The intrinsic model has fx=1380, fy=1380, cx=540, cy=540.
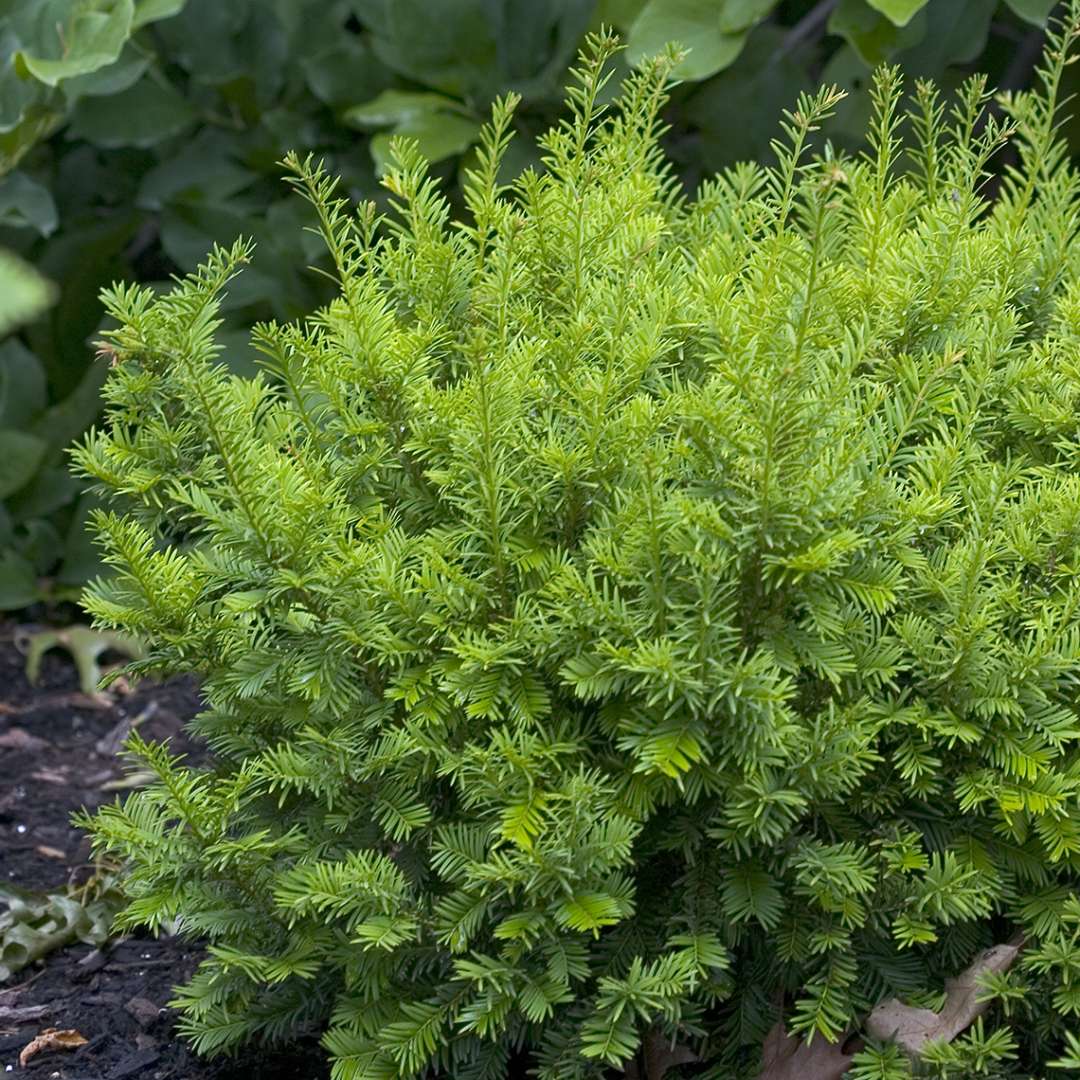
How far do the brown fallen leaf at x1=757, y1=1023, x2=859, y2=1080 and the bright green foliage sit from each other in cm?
3

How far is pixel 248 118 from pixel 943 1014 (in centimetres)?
343

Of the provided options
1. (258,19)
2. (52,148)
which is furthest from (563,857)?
(52,148)

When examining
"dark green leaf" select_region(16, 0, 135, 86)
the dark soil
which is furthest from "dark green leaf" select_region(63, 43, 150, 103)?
the dark soil

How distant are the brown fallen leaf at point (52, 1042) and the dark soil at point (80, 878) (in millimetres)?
12

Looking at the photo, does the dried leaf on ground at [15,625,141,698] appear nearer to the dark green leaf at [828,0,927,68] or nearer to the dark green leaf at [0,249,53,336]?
the dark green leaf at [828,0,927,68]

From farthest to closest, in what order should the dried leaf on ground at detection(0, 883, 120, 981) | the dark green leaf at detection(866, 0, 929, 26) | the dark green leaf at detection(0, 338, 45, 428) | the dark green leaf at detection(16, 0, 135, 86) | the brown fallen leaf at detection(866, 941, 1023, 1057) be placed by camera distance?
the dark green leaf at detection(0, 338, 45, 428)
the dark green leaf at detection(16, 0, 135, 86)
the dark green leaf at detection(866, 0, 929, 26)
the dried leaf on ground at detection(0, 883, 120, 981)
the brown fallen leaf at detection(866, 941, 1023, 1057)

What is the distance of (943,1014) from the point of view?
1810 millimetres

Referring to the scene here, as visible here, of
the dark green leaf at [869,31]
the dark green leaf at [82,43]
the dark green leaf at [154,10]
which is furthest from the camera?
the dark green leaf at [154,10]

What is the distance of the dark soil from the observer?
2.13 metres

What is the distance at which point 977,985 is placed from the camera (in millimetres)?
1809

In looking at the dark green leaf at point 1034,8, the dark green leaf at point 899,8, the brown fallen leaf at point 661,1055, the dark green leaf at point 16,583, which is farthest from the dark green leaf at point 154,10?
the brown fallen leaf at point 661,1055

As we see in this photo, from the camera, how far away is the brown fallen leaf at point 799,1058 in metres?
1.82

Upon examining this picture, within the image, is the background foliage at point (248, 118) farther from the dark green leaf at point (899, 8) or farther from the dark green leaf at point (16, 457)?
the dark green leaf at point (899, 8)

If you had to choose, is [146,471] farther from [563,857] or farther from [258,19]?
[258,19]
